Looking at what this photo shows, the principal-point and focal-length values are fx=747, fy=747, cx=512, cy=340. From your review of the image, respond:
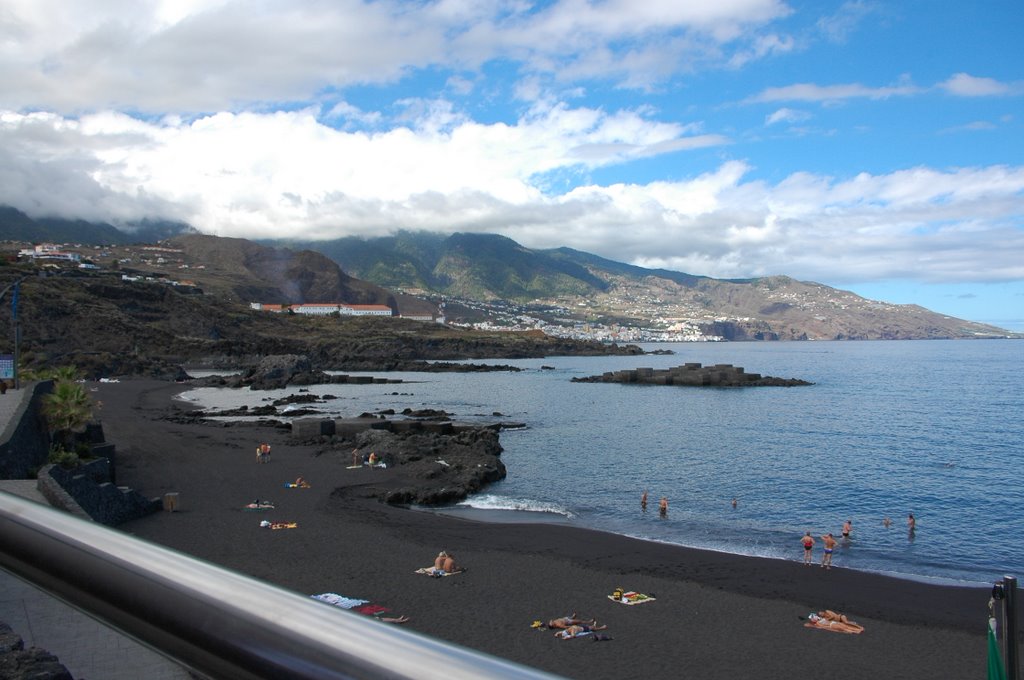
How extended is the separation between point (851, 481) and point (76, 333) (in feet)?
310

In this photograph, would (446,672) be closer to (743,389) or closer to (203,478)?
(203,478)

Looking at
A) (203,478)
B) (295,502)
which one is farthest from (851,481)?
(203,478)

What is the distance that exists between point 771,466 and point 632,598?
2390cm

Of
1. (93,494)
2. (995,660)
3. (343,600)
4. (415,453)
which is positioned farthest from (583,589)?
(415,453)

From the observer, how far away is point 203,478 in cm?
3139

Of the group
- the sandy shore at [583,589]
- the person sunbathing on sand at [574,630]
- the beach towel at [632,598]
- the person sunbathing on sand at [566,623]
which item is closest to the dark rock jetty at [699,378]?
the sandy shore at [583,589]

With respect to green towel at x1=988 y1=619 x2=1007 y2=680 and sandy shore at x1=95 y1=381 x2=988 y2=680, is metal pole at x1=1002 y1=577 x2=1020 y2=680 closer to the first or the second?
green towel at x1=988 y1=619 x2=1007 y2=680

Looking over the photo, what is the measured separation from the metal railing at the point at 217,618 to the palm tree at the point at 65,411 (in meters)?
27.5

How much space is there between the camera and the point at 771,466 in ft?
130

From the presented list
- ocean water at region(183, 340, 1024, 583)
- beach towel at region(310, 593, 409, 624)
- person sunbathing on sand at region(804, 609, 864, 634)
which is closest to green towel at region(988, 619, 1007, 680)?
person sunbathing on sand at region(804, 609, 864, 634)

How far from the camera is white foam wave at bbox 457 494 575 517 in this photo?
29094 millimetres

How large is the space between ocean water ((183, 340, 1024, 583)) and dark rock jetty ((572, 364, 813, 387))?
10495mm

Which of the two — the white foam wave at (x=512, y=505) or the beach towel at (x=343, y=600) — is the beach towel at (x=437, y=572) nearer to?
the beach towel at (x=343, y=600)

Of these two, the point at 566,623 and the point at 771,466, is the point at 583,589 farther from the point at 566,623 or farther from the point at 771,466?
the point at 771,466
